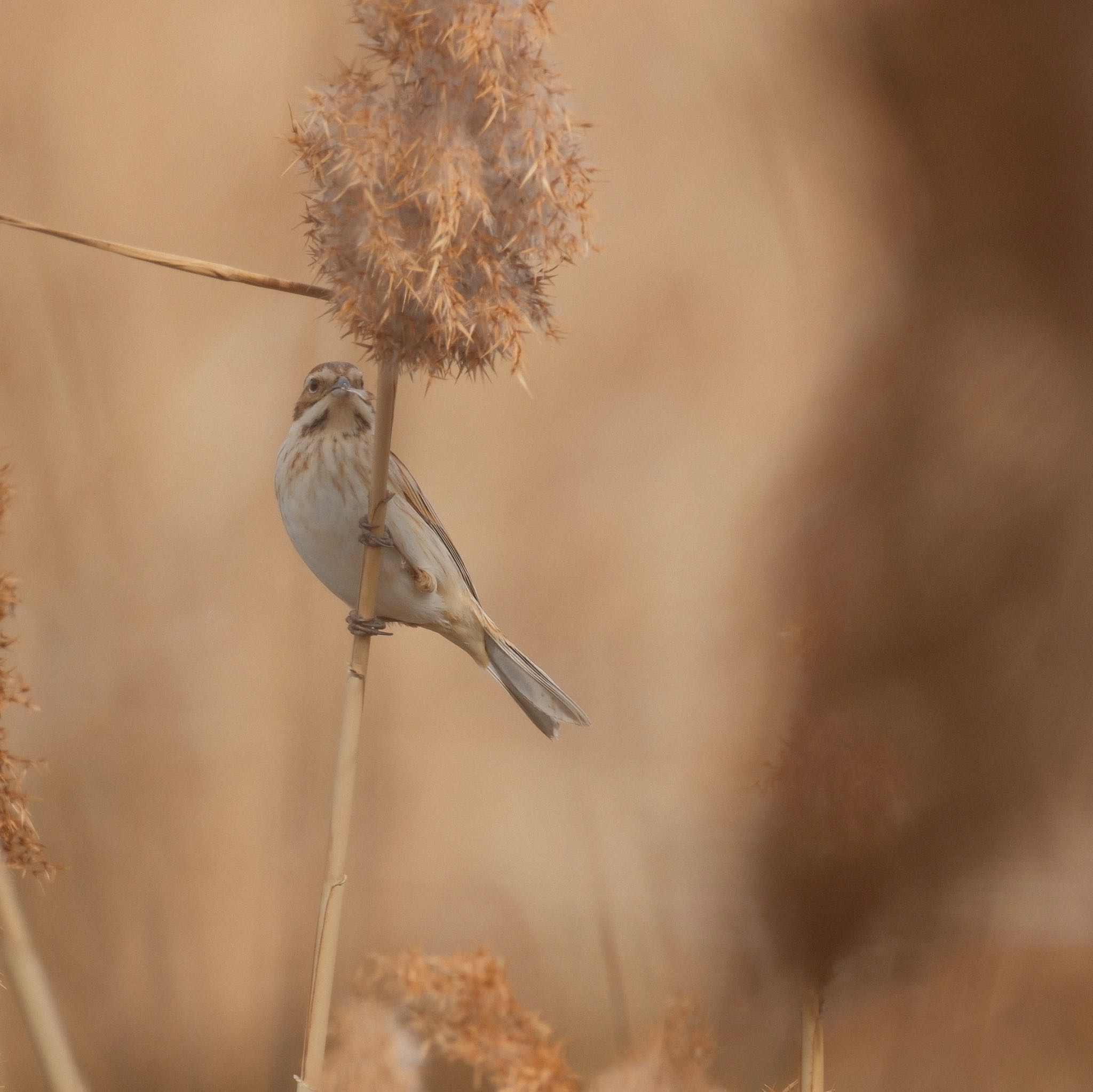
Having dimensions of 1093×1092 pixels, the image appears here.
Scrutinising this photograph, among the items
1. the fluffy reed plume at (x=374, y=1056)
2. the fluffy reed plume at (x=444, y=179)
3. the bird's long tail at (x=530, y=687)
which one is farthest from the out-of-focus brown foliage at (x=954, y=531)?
the fluffy reed plume at (x=444, y=179)

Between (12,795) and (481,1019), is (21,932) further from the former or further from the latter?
(481,1019)

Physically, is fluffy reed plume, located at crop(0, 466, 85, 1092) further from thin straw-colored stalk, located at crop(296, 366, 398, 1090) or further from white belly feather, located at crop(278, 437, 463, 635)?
white belly feather, located at crop(278, 437, 463, 635)

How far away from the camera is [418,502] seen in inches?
34.9

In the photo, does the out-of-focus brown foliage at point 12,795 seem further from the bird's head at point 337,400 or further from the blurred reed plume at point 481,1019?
the bird's head at point 337,400

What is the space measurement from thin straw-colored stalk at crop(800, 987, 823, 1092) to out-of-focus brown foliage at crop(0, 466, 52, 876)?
464mm

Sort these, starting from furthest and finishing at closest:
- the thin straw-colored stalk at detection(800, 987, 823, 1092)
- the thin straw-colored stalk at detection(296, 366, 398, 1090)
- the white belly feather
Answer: the white belly feather < the thin straw-colored stalk at detection(800, 987, 823, 1092) < the thin straw-colored stalk at detection(296, 366, 398, 1090)

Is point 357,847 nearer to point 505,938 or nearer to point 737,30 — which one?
point 505,938

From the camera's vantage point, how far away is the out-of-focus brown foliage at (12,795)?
47 cm

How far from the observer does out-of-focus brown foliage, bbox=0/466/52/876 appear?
18.6 inches

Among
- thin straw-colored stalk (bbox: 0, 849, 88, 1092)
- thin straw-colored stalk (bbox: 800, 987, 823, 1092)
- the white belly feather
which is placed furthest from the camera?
the white belly feather

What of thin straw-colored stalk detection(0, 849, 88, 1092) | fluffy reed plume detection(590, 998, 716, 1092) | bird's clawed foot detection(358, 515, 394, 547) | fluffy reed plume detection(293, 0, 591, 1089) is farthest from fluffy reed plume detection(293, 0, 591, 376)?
fluffy reed plume detection(590, 998, 716, 1092)

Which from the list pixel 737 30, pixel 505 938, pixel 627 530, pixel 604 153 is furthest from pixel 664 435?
pixel 505 938

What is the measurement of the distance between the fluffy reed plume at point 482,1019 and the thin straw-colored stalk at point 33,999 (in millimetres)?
183

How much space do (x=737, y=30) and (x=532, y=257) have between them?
74 centimetres
